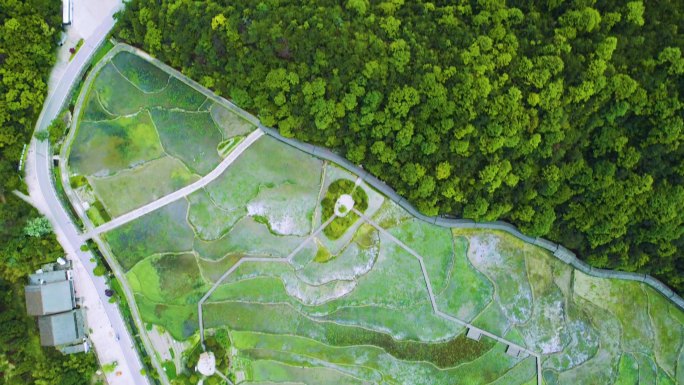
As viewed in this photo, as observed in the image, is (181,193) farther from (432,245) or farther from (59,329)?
(432,245)

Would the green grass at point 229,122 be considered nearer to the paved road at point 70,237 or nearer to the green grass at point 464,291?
the paved road at point 70,237

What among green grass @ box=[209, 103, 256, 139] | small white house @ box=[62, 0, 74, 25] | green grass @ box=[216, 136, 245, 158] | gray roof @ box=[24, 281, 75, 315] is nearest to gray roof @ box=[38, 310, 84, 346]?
gray roof @ box=[24, 281, 75, 315]

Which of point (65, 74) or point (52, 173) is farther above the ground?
point (65, 74)

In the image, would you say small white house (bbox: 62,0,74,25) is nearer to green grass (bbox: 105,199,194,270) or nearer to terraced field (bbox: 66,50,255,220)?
terraced field (bbox: 66,50,255,220)

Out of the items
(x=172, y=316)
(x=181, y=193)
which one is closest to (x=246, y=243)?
(x=181, y=193)

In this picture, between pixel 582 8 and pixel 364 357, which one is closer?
pixel 582 8

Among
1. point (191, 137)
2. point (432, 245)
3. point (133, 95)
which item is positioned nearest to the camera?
point (432, 245)

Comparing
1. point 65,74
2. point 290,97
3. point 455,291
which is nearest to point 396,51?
point 290,97

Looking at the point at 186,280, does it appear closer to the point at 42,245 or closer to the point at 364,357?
the point at 42,245
